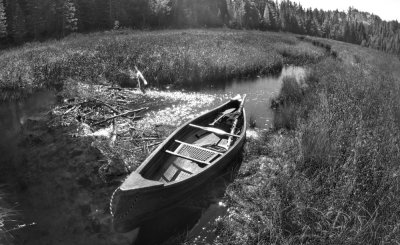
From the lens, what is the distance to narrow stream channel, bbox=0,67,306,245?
7.05 metres

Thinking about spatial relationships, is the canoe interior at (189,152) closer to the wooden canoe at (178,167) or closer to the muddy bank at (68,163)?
the wooden canoe at (178,167)

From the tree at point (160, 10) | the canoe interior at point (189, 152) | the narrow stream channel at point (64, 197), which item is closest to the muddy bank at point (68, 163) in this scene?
the narrow stream channel at point (64, 197)

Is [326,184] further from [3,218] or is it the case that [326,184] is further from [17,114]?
[17,114]

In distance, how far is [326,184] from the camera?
7707mm

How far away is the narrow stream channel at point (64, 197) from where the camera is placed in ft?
23.1

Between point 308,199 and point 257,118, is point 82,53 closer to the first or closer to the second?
point 257,118

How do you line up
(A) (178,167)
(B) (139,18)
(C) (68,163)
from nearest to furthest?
(A) (178,167) → (C) (68,163) → (B) (139,18)

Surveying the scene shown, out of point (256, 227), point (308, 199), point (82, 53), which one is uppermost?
point (82, 53)

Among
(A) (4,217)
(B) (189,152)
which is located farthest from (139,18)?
(A) (4,217)

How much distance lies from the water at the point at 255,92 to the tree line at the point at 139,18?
3150 cm

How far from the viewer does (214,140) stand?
1105 centimetres

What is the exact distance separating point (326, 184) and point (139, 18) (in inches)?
2366

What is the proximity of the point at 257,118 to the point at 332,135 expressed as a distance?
217 inches

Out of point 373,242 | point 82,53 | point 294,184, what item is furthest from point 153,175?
point 82,53
